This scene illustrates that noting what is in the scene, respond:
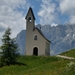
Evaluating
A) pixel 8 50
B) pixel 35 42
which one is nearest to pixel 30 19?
pixel 35 42

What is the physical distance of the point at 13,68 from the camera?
47281mm

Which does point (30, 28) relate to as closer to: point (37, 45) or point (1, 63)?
point (37, 45)

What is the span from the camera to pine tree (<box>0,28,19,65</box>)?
54.9 m

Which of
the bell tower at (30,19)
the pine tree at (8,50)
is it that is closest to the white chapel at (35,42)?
the bell tower at (30,19)

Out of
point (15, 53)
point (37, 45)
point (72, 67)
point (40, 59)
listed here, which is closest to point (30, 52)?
point (37, 45)

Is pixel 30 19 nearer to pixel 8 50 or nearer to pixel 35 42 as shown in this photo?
pixel 35 42

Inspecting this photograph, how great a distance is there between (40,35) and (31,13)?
319 inches

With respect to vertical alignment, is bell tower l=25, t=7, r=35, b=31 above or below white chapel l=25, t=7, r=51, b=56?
above

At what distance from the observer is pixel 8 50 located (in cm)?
5594

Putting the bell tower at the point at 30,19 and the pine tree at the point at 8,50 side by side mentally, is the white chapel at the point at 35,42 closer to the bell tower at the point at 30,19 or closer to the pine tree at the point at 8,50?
the bell tower at the point at 30,19

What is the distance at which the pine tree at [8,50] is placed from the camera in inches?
2161

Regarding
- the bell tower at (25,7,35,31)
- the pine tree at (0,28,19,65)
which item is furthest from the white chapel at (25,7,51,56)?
the pine tree at (0,28,19,65)

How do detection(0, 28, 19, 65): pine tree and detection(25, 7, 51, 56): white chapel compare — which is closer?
detection(0, 28, 19, 65): pine tree

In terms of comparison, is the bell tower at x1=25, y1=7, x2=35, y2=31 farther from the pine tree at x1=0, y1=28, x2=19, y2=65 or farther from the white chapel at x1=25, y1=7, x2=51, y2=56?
the pine tree at x1=0, y1=28, x2=19, y2=65
